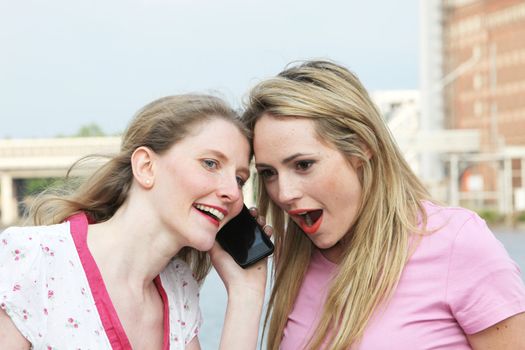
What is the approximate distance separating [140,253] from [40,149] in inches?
2216

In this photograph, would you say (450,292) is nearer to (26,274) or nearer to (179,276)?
(179,276)

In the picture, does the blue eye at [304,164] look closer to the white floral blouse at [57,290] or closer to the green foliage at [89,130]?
the white floral blouse at [57,290]

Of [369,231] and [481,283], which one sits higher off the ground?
[369,231]

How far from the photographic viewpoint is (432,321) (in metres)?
3.41

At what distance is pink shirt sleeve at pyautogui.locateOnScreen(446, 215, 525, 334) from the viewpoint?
3.32 meters

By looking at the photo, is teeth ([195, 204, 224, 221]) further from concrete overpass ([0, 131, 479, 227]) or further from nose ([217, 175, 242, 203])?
concrete overpass ([0, 131, 479, 227])

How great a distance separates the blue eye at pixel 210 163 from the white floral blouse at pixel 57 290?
0.49 meters

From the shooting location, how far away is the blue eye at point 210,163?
3.32 metres

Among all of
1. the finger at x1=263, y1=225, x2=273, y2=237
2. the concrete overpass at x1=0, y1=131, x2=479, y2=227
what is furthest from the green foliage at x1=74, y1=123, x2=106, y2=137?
the finger at x1=263, y1=225, x2=273, y2=237

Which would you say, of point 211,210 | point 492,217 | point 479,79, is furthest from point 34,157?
point 211,210

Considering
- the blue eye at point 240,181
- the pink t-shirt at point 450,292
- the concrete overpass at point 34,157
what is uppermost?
the blue eye at point 240,181

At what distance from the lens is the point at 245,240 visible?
3.80m

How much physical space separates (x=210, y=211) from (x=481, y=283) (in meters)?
Answer: 1.01

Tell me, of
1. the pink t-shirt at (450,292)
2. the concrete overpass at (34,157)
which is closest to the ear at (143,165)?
the pink t-shirt at (450,292)
